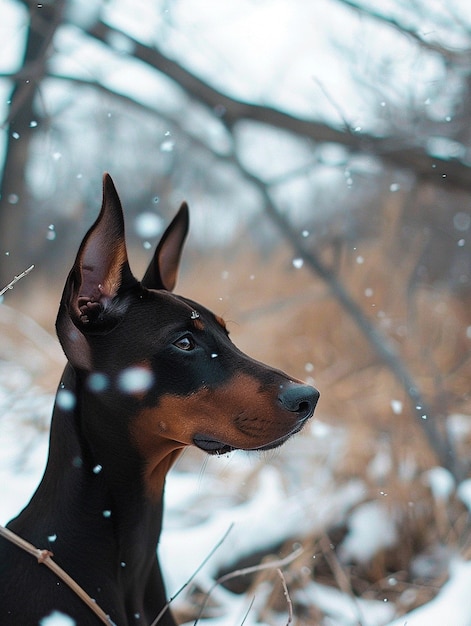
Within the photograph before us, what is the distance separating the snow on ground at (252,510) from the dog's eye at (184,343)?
3.05ft

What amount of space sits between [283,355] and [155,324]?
1.55 m

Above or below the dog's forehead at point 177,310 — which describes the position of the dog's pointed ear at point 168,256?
below

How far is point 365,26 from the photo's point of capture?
2.78 m

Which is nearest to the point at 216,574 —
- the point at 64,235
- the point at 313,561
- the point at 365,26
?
the point at 313,561

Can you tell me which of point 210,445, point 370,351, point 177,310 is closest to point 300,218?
point 370,351

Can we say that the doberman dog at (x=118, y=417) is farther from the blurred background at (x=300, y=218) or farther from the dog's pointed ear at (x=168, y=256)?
the blurred background at (x=300, y=218)

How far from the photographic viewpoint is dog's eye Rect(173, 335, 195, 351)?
1136 millimetres

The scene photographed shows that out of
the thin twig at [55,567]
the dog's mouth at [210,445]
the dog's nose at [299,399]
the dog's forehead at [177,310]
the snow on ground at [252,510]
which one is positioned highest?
the dog's nose at [299,399]

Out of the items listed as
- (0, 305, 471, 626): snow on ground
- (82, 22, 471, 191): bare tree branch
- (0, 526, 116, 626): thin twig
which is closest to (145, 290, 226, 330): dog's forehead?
(0, 526, 116, 626): thin twig

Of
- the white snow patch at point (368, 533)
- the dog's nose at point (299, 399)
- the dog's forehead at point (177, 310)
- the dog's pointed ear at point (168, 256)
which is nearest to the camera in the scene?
the dog's nose at point (299, 399)

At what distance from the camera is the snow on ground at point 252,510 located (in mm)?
1979

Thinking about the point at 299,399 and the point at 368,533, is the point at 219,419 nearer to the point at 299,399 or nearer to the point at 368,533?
the point at 299,399

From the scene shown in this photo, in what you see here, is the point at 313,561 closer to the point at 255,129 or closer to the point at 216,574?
the point at 216,574

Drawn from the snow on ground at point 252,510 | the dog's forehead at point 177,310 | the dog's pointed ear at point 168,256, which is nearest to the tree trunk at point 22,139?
the snow on ground at point 252,510
